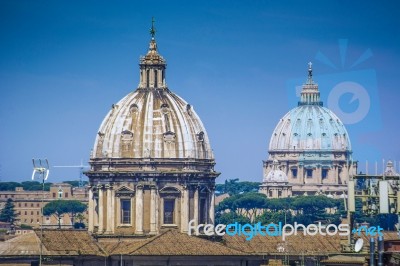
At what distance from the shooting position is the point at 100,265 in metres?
145

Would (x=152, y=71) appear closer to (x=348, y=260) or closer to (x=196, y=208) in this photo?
(x=196, y=208)

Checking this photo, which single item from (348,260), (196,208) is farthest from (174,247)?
(348,260)

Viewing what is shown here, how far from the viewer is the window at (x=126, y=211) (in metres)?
152

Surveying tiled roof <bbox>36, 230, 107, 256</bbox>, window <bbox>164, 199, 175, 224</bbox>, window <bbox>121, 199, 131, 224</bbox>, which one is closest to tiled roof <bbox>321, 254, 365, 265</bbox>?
tiled roof <bbox>36, 230, 107, 256</bbox>

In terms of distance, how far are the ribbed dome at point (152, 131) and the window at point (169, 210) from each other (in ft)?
9.50

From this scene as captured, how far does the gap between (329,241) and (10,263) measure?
23706 millimetres

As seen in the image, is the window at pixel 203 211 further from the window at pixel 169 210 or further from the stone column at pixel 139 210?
the stone column at pixel 139 210

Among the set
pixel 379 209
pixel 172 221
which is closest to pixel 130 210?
pixel 172 221

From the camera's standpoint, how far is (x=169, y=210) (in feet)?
500

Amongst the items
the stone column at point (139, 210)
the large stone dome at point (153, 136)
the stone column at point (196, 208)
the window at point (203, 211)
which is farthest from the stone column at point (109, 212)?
the window at point (203, 211)

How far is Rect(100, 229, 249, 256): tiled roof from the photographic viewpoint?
141625 mm

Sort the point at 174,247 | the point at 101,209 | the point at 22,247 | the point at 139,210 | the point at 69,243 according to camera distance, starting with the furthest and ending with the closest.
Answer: the point at 101,209 < the point at 139,210 < the point at 69,243 < the point at 22,247 < the point at 174,247

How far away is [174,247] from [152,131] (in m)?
11.8

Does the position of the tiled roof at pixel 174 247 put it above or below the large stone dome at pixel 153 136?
below
